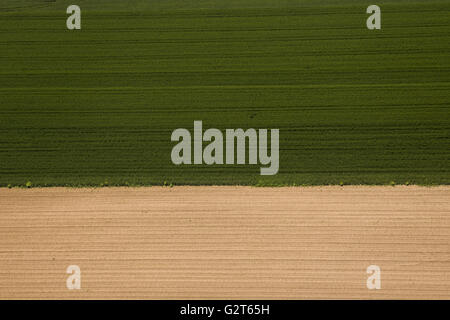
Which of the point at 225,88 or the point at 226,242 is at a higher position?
the point at 225,88

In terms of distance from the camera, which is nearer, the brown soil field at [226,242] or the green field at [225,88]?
the brown soil field at [226,242]

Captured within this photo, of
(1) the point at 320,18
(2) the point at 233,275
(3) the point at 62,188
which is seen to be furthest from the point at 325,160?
(3) the point at 62,188

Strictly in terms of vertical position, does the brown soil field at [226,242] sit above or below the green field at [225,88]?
below

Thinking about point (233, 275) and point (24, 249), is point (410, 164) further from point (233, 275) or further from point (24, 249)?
point (24, 249)

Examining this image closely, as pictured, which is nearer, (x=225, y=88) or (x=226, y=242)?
(x=226, y=242)

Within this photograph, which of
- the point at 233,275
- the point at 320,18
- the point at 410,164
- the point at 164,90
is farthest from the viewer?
the point at 320,18
